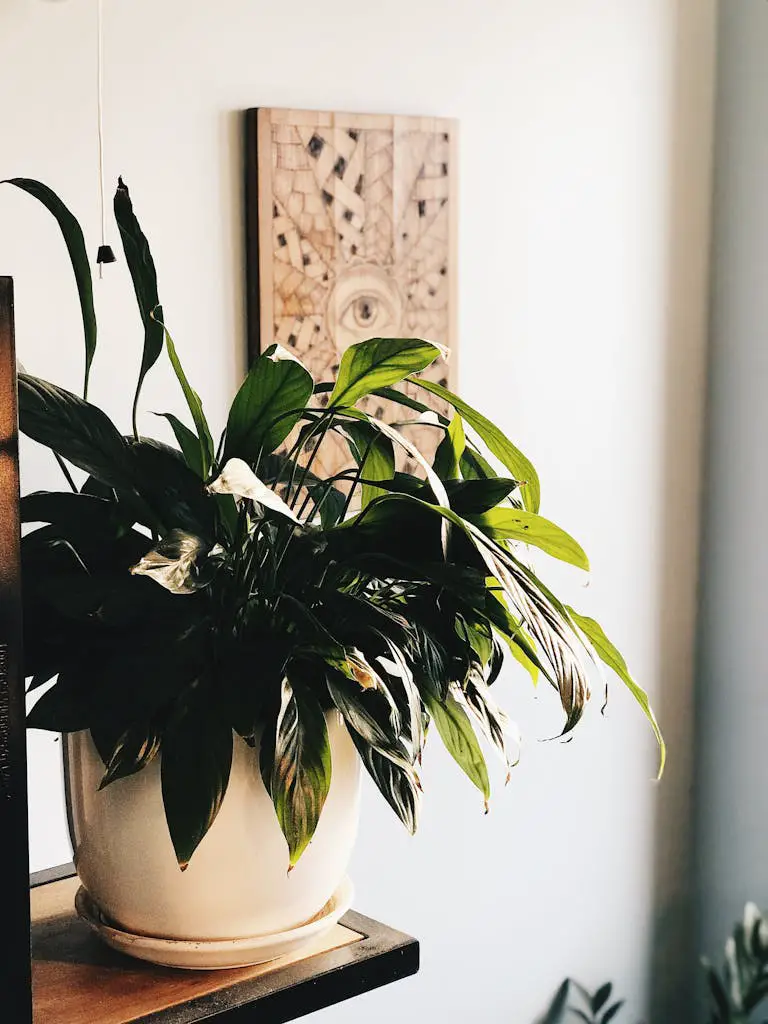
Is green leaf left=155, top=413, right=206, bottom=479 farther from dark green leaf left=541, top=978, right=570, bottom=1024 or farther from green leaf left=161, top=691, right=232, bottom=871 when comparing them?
dark green leaf left=541, top=978, right=570, bottom=1024

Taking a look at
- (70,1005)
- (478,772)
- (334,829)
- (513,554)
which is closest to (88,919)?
(70,1005)

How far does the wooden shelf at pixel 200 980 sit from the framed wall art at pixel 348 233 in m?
0.76

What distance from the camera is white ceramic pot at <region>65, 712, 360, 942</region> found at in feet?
2.86

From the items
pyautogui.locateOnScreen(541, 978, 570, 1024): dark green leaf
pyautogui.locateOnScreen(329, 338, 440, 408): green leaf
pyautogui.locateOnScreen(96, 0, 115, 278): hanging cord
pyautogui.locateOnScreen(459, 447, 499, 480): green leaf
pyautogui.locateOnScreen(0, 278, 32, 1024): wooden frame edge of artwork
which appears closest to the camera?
pyautogui.locateOnScreen(0, 278, 32, 1024): wooden frame edge of artwork

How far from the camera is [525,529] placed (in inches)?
36.6

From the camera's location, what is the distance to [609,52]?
1.90 m

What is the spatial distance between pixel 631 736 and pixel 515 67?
3.62 feet

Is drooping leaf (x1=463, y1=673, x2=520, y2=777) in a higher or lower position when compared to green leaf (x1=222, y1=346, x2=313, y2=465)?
lower

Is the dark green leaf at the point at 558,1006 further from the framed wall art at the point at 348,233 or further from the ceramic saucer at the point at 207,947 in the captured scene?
the ceramic saucer at the point at 207,947

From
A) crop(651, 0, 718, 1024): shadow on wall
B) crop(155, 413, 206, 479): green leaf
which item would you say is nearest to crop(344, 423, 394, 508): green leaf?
crop(155, 413, 206, 479): green leaf

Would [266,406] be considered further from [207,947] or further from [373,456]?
[207,947]

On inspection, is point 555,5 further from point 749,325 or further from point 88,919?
point 88,919

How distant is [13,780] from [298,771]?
191mm

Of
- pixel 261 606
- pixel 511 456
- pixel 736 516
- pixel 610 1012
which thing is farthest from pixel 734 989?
pixel 261 606
